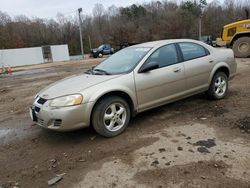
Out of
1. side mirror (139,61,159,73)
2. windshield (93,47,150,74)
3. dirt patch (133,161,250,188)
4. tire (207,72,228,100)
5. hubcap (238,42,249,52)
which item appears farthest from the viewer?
hubcap (238,42,249,52)

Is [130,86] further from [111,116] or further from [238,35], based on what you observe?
[238,35]

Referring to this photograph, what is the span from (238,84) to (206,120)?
3432 millimetres

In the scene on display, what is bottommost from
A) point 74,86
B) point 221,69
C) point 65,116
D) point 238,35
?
point 65,116

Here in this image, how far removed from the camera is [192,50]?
5.47 m

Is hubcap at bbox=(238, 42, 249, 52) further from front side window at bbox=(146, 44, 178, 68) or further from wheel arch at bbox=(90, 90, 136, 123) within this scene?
wheel arch at bbox=(90, 90, 136, 123)

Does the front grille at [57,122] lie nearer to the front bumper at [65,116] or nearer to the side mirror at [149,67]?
the front bumper at [65,116]

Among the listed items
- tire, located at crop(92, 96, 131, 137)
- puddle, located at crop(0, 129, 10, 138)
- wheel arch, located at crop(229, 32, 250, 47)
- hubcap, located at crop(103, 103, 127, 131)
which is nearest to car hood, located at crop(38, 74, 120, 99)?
tire, located at crop(92, 96, 131, 137)

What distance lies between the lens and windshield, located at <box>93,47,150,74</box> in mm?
4754

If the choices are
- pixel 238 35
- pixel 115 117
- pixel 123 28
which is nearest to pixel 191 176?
pixel 115 117

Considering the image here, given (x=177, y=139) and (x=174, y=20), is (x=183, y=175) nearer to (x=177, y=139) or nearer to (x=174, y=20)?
(x=177, y=139)

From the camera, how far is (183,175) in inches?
122

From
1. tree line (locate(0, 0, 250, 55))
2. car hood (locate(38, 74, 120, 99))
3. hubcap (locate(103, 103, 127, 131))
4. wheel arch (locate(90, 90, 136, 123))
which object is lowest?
hubcap (locate(103, 103, 127, 131))

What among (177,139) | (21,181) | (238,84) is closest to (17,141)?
(21,181)

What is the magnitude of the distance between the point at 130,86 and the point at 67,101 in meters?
1.11
